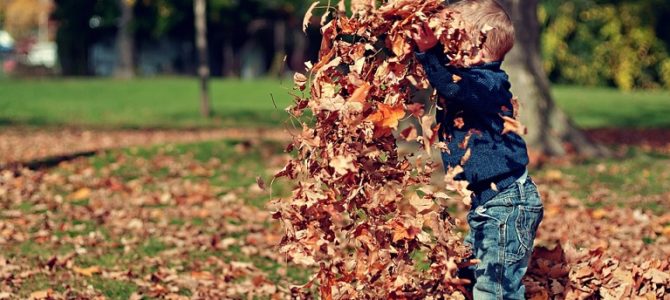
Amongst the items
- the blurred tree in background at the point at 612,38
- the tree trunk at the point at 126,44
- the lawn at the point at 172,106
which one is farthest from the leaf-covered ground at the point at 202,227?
the tree trunk at the point at 126,44

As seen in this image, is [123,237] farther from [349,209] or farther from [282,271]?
[349,209]

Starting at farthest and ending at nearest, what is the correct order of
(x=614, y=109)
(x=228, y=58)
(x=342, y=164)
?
(x=228, y=58)
(x=614, y=109)
(x=342, y=164)

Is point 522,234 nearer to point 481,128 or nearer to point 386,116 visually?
point 481,128

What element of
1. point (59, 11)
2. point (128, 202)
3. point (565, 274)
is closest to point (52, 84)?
point (59, 11)

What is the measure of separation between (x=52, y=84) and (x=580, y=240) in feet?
99.1

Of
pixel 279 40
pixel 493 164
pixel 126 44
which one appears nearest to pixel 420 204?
pixel 493 164

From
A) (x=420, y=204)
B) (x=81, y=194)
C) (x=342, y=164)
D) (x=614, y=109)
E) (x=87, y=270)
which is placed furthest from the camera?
(x=614, y=109)

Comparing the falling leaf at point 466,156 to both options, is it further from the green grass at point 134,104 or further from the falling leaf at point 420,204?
the green grass at point 134,104

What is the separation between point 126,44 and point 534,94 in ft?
114

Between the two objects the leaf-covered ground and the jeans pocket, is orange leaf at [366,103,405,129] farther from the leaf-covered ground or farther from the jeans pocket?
the jeans pocket

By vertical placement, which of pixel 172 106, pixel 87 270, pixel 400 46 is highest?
pixel 400 46

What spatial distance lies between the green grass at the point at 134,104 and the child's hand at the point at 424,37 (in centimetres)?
1224

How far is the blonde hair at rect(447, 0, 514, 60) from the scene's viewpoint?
13.3 feet

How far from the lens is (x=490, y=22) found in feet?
13.3
